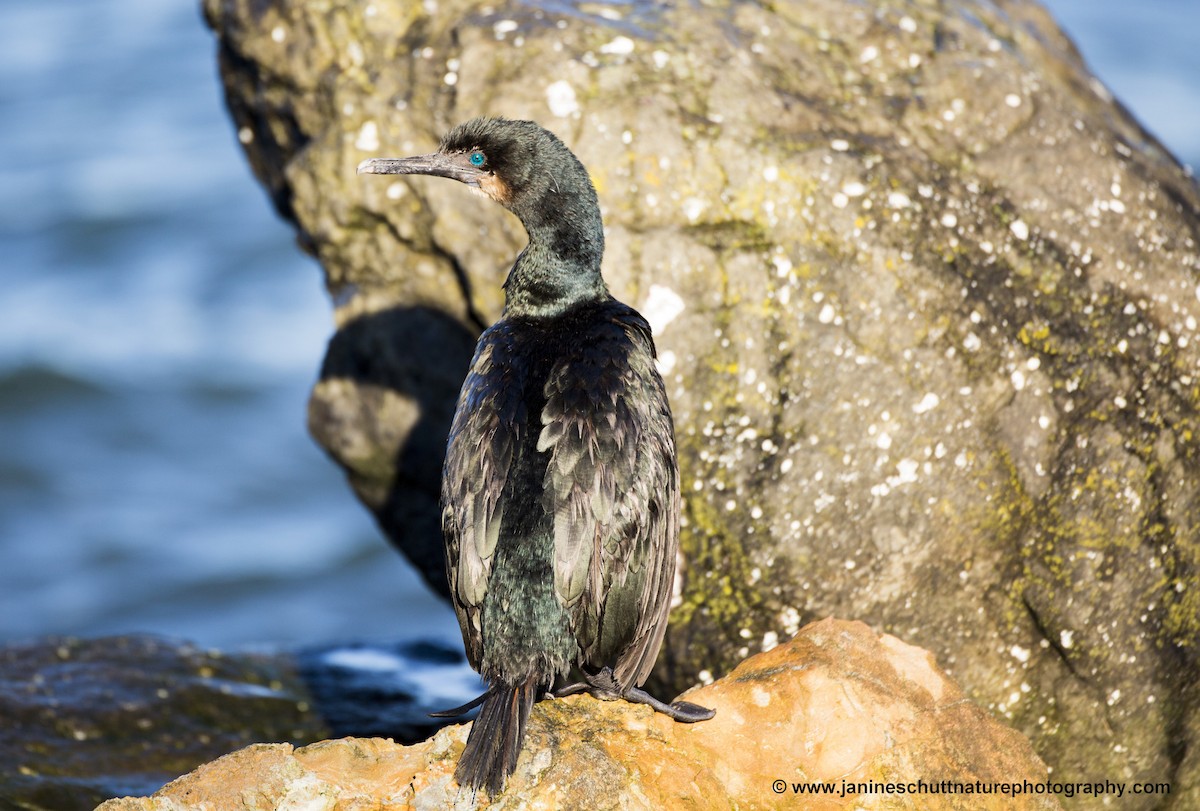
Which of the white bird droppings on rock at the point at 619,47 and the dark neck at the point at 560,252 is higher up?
the white bird droppings on rock at the point at 619,47

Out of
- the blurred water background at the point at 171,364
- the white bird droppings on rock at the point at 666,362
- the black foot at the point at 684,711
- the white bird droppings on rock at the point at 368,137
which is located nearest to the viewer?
the black foot at the point at 684,711

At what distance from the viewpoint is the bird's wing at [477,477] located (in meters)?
3.88

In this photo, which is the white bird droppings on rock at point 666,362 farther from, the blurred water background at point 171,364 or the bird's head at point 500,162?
the blurred water background at point 171,364

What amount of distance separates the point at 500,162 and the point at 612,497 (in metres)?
1.31

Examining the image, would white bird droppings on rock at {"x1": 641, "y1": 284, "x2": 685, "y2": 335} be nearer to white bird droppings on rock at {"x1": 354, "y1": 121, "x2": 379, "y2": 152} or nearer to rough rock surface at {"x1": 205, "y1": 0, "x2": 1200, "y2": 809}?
rough rock surface at {"x1": 205, "y1": 0, "x2": 1200, "y2": 809}

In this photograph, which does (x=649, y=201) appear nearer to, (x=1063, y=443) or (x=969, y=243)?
(x=969, y=243)

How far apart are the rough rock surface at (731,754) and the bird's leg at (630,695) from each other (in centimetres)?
4

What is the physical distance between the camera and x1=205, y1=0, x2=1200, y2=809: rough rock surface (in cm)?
459

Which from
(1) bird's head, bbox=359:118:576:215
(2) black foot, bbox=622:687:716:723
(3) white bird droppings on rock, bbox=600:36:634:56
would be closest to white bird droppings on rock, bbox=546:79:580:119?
(3) white bird droppings on rock, bbox=600:36:634:56

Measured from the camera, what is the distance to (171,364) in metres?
12.9

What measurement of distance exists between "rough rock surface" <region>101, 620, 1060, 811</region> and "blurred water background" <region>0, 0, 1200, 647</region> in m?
4.15

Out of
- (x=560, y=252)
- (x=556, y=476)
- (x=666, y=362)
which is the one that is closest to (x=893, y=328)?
(x=666, y=362)

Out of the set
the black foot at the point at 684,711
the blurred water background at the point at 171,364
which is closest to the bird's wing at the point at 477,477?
the black foot at the point at 684,711

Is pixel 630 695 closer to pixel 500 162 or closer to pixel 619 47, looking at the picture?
pixel 500 162
